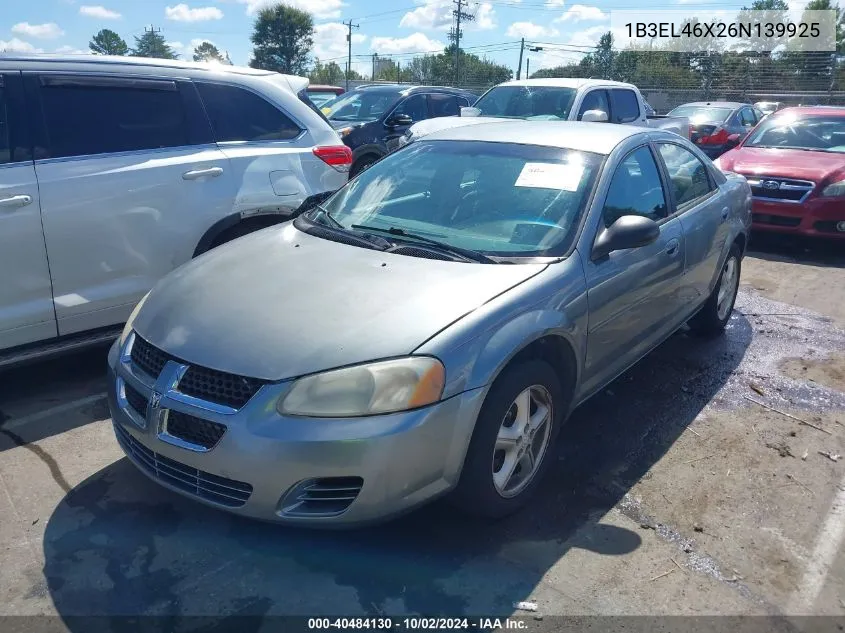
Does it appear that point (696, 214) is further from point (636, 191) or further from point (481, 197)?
point (481, 197)

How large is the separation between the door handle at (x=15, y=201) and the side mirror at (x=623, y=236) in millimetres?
3018

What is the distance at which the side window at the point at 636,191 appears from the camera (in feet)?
A: 11.7

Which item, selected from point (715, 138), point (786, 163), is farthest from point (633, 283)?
point (715, 138)

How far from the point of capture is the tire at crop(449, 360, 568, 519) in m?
2.71

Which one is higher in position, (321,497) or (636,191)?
(636,191)

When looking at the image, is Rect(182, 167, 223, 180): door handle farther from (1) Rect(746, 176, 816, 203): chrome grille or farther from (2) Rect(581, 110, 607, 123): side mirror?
(1) Rect(746, 176, 816, 203): chrome grille

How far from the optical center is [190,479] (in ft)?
Answer: 8.71

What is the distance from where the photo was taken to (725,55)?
33812 mm

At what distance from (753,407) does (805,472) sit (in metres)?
0.77

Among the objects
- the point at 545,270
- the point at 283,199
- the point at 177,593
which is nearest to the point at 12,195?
the point at 283,199

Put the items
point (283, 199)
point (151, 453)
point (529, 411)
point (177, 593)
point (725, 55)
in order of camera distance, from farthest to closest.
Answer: point (725, 55)
point (283, 199)
point (529, 411)
point (151, 453)
point (177, 593)

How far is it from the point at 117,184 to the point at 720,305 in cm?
427

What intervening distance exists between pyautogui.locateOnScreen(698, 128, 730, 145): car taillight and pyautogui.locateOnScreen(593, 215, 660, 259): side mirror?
12132 millimetres

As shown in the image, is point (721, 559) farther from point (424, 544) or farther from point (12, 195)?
point (12, 195)
